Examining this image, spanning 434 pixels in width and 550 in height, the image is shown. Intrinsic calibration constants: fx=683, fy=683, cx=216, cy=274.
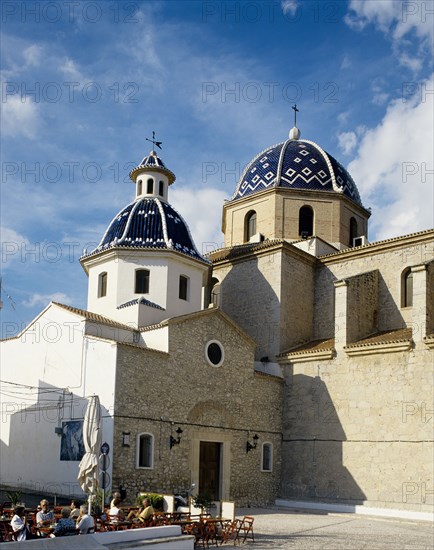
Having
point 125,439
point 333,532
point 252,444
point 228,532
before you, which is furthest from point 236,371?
point 228,532

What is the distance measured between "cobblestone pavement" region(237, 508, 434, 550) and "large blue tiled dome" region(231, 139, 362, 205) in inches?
531

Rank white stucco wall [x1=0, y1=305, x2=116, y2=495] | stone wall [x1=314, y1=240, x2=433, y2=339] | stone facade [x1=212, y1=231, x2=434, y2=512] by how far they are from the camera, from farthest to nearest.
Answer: stone wall [x1=314, y1=240, x2=433, y2=339] → stone facade [x1=212, y1=231, x2=434, y2=512] → white stucco wall [x1=0, y1=305, x2=116, y2=495]

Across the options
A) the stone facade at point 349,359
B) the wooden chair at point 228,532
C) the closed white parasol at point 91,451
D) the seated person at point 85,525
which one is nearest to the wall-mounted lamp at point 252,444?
the stone facade at point 349,359

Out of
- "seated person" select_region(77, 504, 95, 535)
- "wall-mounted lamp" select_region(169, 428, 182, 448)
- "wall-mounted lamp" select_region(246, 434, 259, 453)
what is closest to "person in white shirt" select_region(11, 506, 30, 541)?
"seated person" select_region(77, 504, 95, 535)

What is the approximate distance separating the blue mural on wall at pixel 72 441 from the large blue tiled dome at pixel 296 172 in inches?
538

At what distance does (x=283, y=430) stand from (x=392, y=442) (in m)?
4.21

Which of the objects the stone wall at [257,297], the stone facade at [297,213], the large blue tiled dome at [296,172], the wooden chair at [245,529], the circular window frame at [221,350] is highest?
the large blue tiled dome at [296,172]

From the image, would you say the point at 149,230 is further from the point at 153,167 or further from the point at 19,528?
the point at 19,528

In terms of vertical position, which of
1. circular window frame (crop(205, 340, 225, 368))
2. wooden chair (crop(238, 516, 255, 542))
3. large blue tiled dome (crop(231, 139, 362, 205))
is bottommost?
wooden chair (crop(238, 516, 255, 542))

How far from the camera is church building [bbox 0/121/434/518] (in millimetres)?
19391

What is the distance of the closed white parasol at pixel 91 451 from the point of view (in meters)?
15.6

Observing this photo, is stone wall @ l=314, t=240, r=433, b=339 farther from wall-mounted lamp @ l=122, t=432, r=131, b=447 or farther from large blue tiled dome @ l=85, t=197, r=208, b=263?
wall-mounted lamp @ l=122, t=432, r=131, b=447

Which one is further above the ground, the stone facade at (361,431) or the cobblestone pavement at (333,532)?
the stone facade at (361,431)

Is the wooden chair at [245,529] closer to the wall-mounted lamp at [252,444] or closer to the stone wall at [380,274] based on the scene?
the wall-mounted lamp at [252,444]
